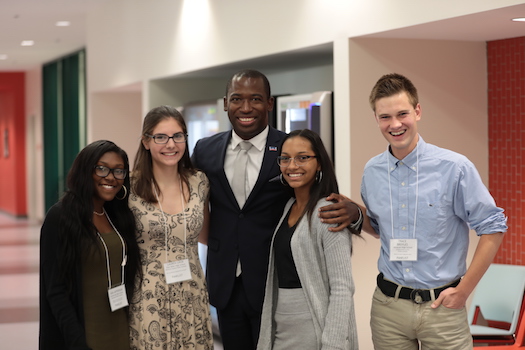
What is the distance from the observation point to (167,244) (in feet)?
9.27

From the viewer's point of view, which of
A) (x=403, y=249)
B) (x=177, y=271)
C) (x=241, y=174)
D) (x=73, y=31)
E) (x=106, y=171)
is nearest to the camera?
(x=403, y=249)

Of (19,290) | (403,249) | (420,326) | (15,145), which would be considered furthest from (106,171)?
(15,145)

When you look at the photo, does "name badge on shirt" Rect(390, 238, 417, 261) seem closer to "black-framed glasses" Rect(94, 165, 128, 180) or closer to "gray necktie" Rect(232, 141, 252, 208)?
"gray necktie" Rect(232, 141, 252, 208)

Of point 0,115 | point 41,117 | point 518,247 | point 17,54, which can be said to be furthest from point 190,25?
point 0,115

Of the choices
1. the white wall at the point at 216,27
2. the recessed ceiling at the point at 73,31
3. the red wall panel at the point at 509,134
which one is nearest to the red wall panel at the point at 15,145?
the recessed ceiling at the point at 73,31

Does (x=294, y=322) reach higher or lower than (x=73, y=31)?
lower

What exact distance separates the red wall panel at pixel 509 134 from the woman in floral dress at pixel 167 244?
88.7 inches

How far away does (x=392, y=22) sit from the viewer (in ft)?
12.7

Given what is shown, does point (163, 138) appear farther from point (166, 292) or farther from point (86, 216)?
point (166, 292)

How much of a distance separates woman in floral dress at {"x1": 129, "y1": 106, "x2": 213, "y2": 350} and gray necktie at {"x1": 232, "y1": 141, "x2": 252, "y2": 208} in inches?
6.7

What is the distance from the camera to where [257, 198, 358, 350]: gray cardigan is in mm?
2479

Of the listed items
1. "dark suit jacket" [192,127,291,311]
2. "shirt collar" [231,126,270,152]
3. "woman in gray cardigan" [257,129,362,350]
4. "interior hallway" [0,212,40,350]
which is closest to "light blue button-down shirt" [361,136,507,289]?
"woman in gray cardigan" [257,129,362,350]

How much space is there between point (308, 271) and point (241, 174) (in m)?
0.70

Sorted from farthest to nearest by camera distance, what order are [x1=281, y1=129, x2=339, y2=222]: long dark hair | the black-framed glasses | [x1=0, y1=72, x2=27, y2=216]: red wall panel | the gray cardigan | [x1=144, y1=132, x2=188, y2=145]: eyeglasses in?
[x1=0, y1=72, x2=27, y2=216]: red wall panel < [x1=144, y1=132, x2=188, y2=145]: eyeglasses < the black-framed glasses < [x1=281, y1=129, x2=339, y2=222]: long dark hair < the gray cardigan
